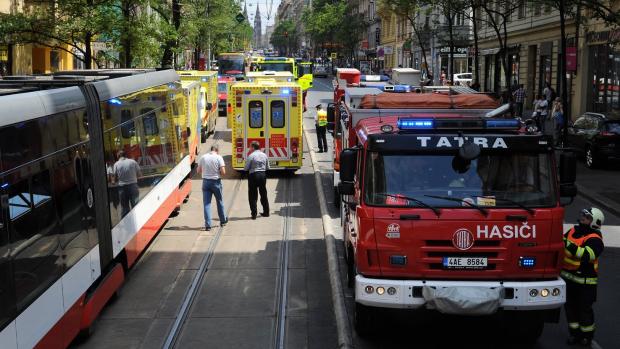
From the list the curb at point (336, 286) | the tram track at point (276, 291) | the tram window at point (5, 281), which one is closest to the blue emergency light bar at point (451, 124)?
the curb at point (336, 286)

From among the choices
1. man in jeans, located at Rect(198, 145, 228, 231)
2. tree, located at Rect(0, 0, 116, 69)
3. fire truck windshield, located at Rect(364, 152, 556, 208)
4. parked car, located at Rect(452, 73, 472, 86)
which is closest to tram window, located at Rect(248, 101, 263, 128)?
tree, located at Rect(0, 0, 116, 69)

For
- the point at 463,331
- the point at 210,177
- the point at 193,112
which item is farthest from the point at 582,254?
the point at 193,112

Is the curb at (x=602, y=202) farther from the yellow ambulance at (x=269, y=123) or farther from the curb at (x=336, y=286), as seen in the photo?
the yellow ambulance at (x=269, y=123)

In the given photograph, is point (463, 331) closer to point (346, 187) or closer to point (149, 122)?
point (346, 187)

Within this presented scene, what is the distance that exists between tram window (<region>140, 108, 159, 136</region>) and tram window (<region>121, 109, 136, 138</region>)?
0.92 meters

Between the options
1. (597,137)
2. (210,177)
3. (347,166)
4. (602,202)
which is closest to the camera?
(347,166)

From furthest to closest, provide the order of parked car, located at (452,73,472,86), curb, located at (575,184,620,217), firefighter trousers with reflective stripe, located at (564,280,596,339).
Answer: parked car, located at (452,73,472,86)
curb, located at (575,184,620,217)
firefighter trousers with reflective stripe, located at (564,280,596,339)

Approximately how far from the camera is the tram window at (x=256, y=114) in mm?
21984

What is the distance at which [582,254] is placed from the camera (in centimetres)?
843

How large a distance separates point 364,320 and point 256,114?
13.8m

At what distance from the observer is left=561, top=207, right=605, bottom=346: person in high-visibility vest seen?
8445mm

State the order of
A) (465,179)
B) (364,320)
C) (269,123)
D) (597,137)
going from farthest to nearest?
(597,137) < (269,123) < (364,320) < (465,179)

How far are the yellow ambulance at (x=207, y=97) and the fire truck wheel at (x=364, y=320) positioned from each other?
70.3 ft

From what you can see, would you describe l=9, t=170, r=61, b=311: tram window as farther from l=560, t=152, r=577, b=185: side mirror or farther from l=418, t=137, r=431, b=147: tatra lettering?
l=560, t=152, r=577, b=185: side mirror
